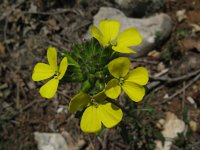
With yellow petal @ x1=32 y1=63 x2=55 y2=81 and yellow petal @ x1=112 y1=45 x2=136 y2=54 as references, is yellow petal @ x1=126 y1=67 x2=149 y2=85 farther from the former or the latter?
yellow petal @ x1=32 y1=63 x2=55 y2=81

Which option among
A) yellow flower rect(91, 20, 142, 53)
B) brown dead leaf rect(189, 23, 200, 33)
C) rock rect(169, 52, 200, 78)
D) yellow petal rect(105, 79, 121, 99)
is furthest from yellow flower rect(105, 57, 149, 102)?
brown dead leaf rect(189, 23, 200, 33)

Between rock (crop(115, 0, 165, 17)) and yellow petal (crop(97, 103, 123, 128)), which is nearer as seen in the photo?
yellow petal (crop(97, 103, 123, 128))

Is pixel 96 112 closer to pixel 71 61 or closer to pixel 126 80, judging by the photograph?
pixel 126 80

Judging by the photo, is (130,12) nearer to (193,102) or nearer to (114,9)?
(114,9)

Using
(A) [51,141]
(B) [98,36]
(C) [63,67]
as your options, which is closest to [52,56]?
(C) [63,67]

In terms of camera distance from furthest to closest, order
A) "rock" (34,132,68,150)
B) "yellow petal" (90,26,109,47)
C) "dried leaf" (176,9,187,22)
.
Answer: "dried leaf" (176,9,187,22) → "rock" (34,132,68,150) → "yellow petal" (90,26,109,47)

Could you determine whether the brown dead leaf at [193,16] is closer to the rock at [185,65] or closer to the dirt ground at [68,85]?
the dirt ground at [68,85]
